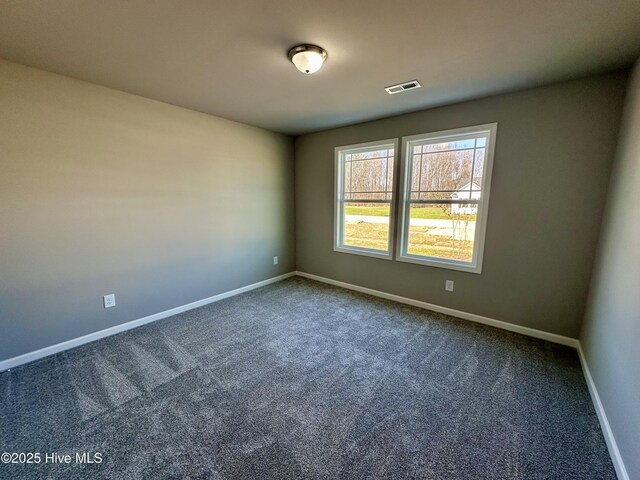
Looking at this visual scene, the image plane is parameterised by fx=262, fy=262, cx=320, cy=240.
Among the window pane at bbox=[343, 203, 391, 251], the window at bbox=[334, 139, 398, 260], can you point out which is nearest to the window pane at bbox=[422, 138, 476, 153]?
the window at bbox=[334, 139, 398, 260]

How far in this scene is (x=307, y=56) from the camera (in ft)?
5.89

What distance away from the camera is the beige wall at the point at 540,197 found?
222 centimetres

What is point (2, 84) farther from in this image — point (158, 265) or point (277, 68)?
point (277, 68)

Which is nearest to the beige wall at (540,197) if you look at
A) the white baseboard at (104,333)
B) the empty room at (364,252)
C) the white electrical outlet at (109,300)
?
the empty room at (364,252)

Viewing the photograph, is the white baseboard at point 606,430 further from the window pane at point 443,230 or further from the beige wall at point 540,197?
the window pane at point 443,230

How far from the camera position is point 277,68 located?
81.6 inches

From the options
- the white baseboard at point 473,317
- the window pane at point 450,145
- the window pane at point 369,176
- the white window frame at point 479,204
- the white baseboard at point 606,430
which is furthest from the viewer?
the window pane at point 369,176

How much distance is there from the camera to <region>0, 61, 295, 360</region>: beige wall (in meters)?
2.09

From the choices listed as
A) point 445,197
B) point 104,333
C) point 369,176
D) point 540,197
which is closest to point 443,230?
point 445,197

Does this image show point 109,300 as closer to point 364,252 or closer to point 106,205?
point 106,205

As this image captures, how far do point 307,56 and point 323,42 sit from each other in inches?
5.3

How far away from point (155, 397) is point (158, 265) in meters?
1.55

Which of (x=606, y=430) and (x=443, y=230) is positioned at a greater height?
(x=443, y=230)

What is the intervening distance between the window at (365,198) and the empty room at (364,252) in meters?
0.04
